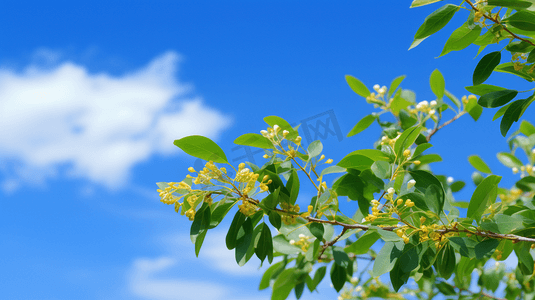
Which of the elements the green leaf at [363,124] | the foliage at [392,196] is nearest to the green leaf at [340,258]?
the foliage at [392,196]

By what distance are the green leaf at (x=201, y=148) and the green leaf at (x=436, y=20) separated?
0.91 m

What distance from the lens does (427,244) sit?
72.2 inches

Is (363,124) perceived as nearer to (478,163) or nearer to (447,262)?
(478,163)

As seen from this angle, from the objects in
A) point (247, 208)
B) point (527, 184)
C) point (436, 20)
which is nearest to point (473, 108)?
point (527, 184)

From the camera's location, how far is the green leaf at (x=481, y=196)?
1751 millimetres

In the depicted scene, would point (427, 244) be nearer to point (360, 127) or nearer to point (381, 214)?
point (381, 214)

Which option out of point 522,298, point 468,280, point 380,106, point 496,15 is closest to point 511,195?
point 468,280

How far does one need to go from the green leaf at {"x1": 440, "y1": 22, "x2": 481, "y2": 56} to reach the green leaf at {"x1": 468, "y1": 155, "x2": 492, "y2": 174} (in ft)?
5.53

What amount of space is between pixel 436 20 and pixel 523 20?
0.34 m

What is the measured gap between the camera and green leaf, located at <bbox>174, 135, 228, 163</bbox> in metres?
1.68

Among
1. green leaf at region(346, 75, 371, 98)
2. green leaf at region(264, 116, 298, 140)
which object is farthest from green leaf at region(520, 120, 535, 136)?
green leaf at region(264, 116, 298, 140)

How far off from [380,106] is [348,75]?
1.21ft

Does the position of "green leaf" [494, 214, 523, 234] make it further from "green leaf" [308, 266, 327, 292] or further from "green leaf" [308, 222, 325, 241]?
"green leaf" [308, 266, 327, 292]

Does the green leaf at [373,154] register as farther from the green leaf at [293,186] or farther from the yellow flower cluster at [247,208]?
the yellow flower cluster at [247,208]
